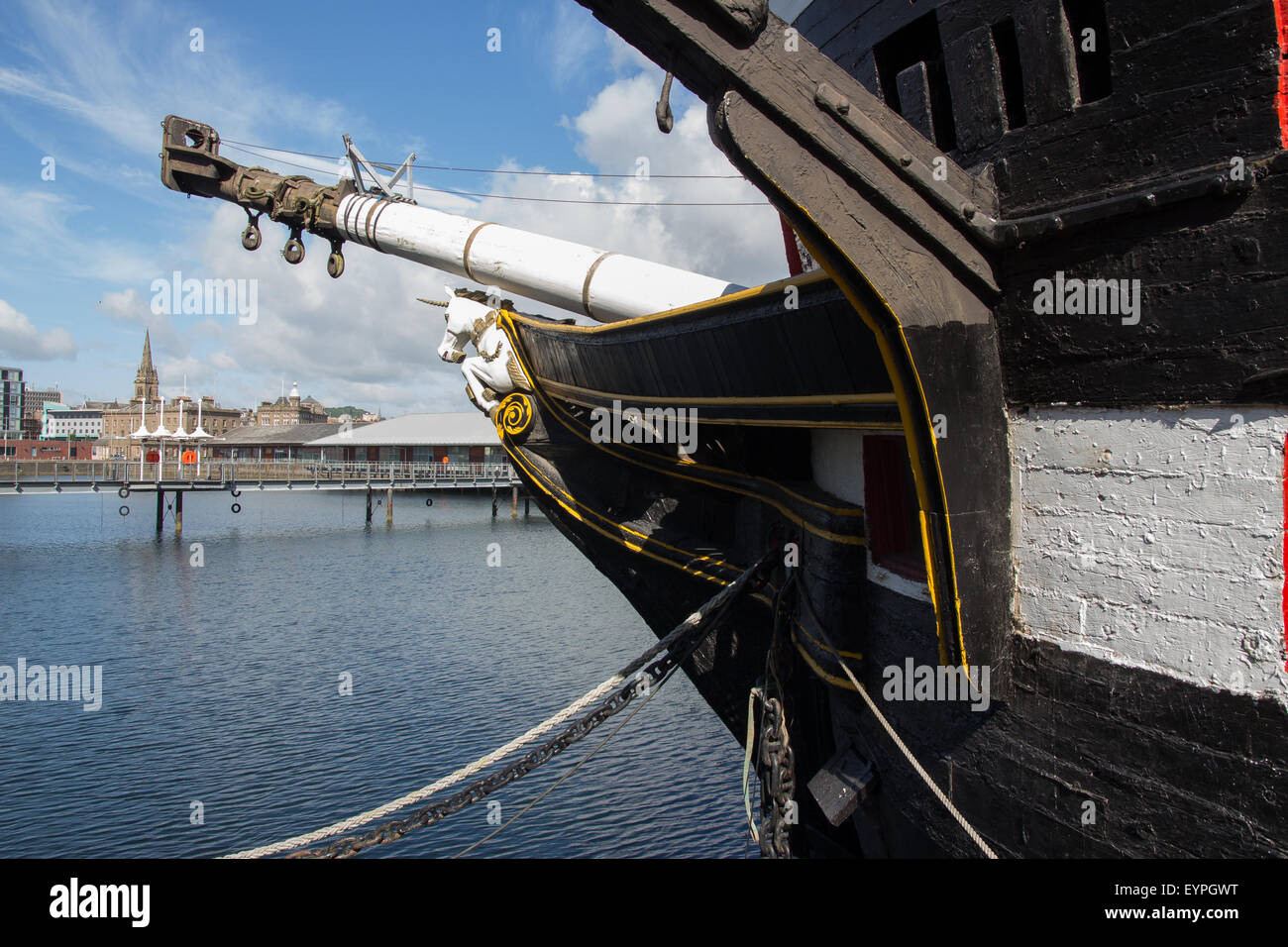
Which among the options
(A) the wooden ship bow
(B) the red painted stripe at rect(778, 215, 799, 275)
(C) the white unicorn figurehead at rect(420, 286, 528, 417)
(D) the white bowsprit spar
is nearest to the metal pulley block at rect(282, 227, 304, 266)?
(D) the white bowsprit spar

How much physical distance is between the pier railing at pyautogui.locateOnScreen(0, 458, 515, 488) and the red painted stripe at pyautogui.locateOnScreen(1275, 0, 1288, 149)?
47.4 metres

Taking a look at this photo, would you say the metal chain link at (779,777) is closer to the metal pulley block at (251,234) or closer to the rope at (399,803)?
the rope at (399,803)

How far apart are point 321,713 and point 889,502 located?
1340 cm

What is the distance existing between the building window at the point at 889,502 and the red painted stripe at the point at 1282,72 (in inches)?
92.0

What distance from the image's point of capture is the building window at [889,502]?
483cm

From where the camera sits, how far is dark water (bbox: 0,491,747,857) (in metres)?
10.8

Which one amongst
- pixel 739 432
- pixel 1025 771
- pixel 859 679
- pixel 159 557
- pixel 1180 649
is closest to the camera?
pixel 1180 649

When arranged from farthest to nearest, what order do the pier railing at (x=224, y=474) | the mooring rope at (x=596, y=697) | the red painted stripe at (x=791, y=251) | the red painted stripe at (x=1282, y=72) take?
the pier railing at (x=224, y=474)
the red painted stripe at (x=791, y=251)
the mooring rope at (x=596, y=697)
the red painted stripe at (x=1282, y=72)

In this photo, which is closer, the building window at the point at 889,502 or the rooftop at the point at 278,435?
the building window at the point at 889,502

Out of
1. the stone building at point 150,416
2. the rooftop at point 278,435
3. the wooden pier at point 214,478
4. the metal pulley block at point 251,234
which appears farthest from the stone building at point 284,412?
the metal pulley block at point 251,234
